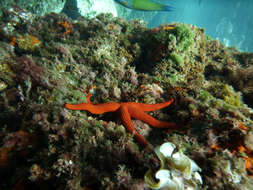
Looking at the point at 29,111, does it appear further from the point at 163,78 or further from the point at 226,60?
the point at 226,60

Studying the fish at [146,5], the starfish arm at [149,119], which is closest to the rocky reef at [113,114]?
the starfish arm at [149,119]

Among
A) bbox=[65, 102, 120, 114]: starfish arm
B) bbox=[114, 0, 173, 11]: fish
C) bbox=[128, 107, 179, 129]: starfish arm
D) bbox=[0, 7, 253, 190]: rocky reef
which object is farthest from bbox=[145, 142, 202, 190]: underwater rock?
bbox=[114, 0, 173, 11]: fish

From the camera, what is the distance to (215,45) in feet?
21.4

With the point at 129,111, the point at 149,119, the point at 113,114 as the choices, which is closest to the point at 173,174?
the point at 149,119

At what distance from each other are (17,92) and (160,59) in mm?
4394

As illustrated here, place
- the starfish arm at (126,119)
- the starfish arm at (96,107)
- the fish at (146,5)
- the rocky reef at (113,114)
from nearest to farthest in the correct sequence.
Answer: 1. the rocky reef at (113,114)
2. the starfish arm at (126,119)
3. the starfish arm at (96,107)
4. the fish at (146,5)

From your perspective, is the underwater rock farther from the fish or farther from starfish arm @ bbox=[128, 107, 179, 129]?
the fish

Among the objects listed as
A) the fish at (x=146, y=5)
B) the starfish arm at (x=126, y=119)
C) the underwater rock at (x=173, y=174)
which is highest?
the fish at (x=146, y=5)

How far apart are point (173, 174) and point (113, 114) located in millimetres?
2002

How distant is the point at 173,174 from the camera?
6.75 feet

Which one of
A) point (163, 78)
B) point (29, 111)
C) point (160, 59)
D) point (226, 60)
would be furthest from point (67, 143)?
point (226, 60)

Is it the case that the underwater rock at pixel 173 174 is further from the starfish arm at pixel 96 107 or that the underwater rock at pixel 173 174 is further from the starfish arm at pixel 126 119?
the starfish arm at pixel 96 107

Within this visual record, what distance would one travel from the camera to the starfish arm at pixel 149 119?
10.4 feet

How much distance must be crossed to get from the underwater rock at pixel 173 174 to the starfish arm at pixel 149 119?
0.96 meters
